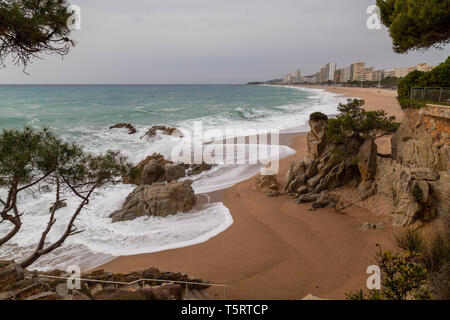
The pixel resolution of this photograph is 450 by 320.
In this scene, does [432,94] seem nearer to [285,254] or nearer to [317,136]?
[317,136]

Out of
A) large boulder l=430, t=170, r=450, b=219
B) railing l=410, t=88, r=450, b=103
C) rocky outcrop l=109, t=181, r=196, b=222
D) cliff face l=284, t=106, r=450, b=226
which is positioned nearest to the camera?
large boulder l=430, t=170, r=450, b=219

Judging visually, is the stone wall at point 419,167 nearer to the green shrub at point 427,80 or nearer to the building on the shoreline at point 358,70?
the green shrub at point 427,80

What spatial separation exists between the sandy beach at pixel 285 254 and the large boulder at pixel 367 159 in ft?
3.90

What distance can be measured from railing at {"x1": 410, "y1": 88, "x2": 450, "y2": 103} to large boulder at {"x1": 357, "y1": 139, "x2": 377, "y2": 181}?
333cm

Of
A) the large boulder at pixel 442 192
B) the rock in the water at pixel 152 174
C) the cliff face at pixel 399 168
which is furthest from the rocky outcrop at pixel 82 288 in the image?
the rock in the water at pixel 152 174

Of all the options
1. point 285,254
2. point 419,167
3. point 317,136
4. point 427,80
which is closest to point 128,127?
point 317,136

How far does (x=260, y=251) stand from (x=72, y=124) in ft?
130

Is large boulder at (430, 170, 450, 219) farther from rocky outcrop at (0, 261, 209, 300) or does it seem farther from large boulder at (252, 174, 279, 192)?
rocky outcrop at (0, 261, 209, 300)

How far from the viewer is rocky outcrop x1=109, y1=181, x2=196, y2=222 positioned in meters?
12.0

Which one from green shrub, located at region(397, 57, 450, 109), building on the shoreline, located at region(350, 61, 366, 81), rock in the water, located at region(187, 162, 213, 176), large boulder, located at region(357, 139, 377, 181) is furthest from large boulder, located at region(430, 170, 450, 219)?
building on the shoreline, located at region(350, 61, 366, 81)

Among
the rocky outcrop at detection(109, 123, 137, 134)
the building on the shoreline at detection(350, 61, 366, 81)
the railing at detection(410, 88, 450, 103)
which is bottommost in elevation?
the rocky outcrop at detection(109, 123, 137, 134)

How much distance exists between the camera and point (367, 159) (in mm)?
11570
